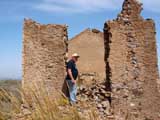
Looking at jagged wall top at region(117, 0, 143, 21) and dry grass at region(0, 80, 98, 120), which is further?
jagged wall top at region(117, 0, 143, 21)

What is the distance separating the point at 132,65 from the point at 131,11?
5.64ft

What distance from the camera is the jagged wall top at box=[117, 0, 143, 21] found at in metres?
13.5

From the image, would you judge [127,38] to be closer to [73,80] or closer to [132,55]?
[132,55]

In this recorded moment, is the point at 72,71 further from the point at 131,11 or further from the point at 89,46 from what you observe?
the point at 89,46

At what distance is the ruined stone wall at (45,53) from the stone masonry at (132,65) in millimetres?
1481

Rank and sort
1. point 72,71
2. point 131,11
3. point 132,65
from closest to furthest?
point 72,71 → point 132,65 → point 131,11

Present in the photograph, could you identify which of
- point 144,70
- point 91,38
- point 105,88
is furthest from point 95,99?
point 91,38

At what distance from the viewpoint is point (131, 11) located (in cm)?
1356

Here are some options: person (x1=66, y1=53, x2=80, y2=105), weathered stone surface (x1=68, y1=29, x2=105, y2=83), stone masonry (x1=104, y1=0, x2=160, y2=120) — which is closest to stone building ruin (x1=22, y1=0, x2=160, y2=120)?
stone masonry (x1=104, y1=0, x2=160, y2=120)

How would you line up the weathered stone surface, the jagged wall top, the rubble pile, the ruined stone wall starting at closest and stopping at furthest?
1. the ruined stone wall
2. the rubble pile
3. the jagged wall top
4. the weathered stone surface

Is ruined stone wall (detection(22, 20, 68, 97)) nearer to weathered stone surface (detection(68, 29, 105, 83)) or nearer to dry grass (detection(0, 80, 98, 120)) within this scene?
dry grass (detection(0, 80, 98, 120))

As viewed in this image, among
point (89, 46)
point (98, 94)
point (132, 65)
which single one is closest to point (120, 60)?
point (132, 65)

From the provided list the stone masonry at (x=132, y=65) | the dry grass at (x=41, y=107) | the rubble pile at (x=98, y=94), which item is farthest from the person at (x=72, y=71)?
the dry grass at (x=41, y=107)

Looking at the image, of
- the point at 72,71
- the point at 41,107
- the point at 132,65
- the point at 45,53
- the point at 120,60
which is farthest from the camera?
the point at 132,65
